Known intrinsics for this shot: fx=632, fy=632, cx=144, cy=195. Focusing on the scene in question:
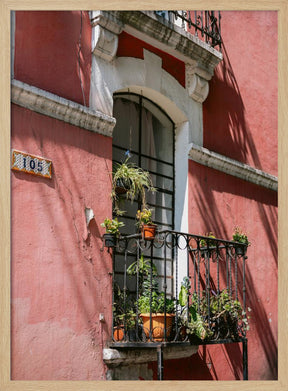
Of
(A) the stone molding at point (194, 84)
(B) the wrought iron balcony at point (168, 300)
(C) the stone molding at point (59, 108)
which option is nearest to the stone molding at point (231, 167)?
(A) the stone molding at point (194, 84)

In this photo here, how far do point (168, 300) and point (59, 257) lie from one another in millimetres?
1371

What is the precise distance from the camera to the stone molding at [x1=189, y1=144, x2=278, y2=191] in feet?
26.5

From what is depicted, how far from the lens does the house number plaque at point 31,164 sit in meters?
5.74

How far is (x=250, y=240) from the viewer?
8.96m

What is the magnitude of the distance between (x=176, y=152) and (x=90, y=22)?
2067mm

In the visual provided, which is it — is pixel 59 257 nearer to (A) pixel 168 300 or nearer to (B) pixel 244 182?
(A) pixel 168 300

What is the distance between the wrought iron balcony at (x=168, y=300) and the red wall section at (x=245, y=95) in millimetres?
1750

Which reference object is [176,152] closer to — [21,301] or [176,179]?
[176,179]

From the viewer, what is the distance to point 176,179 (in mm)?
7984

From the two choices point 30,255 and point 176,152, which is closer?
point 30,255

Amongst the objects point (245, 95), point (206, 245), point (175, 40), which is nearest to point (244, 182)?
point (245, 95)

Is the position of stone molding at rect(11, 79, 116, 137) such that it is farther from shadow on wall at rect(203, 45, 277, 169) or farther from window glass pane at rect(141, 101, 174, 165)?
shadow on wall at rect(203, 45, 277, 169)

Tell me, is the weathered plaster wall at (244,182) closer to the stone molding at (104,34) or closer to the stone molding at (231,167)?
the stone molding at (231,167)

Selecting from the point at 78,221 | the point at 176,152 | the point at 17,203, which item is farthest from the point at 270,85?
the point at 17,203
